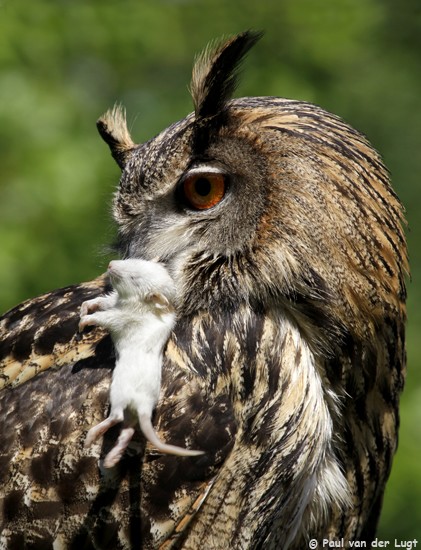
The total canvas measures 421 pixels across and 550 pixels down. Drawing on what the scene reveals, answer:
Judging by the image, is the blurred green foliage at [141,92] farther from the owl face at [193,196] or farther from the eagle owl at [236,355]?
the eagle owl at [236,355]

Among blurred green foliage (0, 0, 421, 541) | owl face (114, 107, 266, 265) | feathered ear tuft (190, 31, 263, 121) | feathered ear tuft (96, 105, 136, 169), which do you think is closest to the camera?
owl face (114, 107, 266, 265)

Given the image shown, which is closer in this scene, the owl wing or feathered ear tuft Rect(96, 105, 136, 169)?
the owl wing

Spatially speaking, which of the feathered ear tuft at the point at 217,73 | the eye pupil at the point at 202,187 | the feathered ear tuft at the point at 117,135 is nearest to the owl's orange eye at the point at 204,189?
the eye pupil at the point at 202,187

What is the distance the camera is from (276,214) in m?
2.72

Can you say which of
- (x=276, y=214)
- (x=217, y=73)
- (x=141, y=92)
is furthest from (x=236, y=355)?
(x=141, y=92)

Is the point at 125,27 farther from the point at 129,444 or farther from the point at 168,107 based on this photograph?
the point at 129,444

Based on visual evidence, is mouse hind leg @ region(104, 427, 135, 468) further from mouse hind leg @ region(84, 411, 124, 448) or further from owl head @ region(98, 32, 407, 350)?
owl head @ region(98, 32, 407, 350)

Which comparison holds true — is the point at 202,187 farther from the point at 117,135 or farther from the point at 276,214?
the point at 117,135

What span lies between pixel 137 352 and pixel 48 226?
170 centimetres

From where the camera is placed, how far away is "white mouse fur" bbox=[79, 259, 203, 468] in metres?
2.47

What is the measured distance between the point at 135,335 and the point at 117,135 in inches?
43.1

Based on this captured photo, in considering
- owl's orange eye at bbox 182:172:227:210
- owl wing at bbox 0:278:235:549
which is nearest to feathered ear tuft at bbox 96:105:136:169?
owl's orange eye at bbox 182:172:227:210

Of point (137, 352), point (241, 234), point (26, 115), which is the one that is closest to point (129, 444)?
point (137, 352)

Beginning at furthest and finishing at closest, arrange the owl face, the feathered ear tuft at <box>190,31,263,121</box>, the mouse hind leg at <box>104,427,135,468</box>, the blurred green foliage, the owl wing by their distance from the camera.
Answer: the blurred green foliage, the feathered ear tuft at <box>190,31,263,121</box>, the owl face, the owl wing, the mouse hind leg at <box>104,427,135,468</box>
